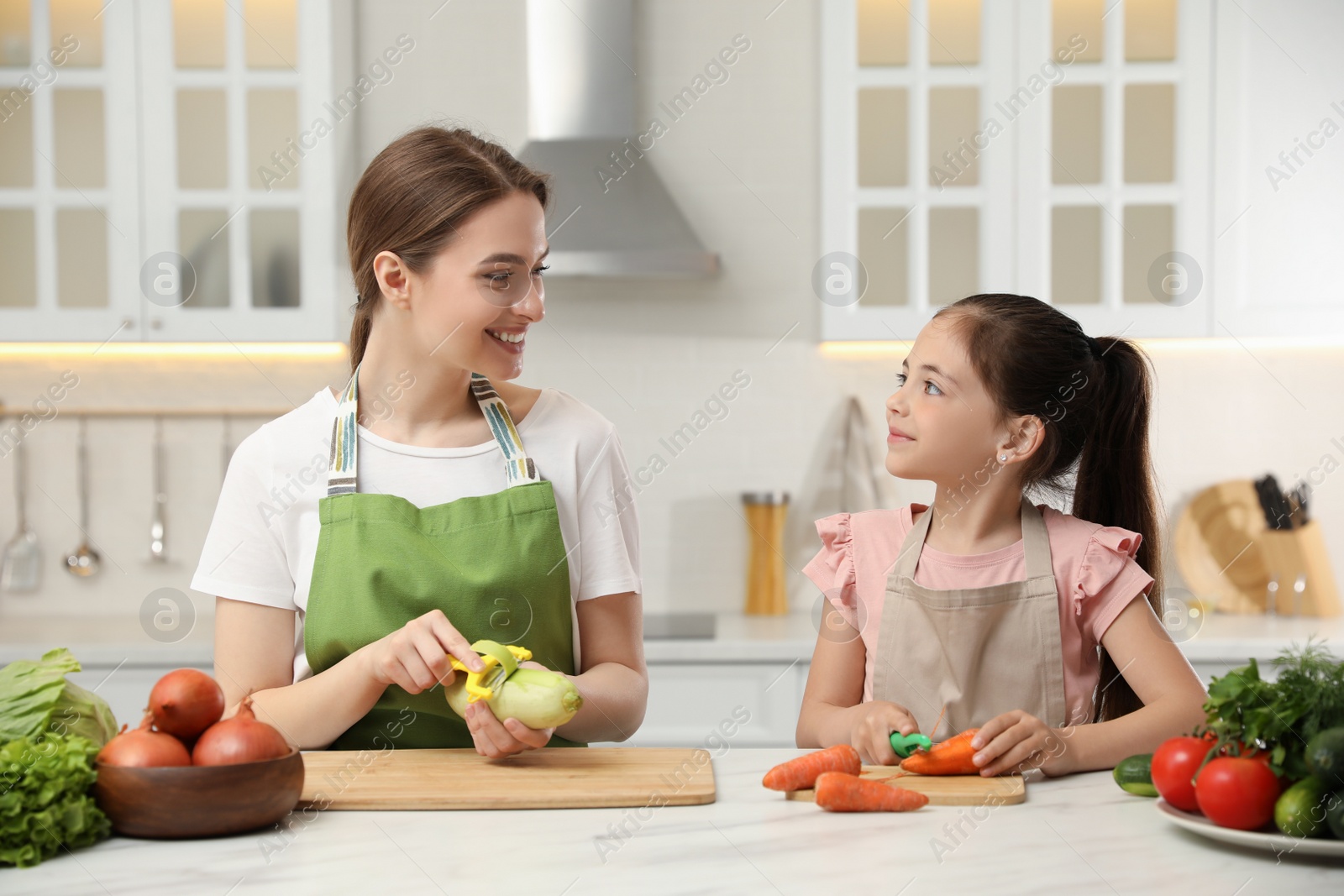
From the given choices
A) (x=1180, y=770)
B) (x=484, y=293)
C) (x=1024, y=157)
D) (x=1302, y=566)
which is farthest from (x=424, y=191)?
(x=1302, y=566)

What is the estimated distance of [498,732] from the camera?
42.9 inches

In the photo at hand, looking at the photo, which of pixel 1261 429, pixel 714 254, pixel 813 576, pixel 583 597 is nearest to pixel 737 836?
pixel 583 597

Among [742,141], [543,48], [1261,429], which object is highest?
[543,48]

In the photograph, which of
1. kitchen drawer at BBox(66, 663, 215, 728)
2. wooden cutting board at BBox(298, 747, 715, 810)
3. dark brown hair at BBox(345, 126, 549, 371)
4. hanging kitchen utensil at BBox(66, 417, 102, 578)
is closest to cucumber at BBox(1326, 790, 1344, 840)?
wooden cutting board at BBox(298, 747, 715, 810)

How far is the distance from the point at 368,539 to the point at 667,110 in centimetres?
201

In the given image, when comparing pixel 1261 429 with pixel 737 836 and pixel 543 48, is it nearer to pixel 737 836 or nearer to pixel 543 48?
pixel 543 48

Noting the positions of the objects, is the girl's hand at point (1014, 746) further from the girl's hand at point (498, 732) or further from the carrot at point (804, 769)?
the girl's hand at point (498, 732)

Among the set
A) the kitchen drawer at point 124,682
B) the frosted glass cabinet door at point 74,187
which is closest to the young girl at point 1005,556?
the kitchen drawer at point 124,682

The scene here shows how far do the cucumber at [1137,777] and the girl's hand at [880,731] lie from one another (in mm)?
201

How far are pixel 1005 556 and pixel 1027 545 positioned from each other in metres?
0.04

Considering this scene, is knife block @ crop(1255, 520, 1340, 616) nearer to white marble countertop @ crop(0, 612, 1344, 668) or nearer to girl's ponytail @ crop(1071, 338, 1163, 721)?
white marble countertop @ crop(0, 612, 1344, 668)

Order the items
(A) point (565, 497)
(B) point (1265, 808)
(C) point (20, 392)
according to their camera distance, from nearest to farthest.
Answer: (B) point (1265, 808), (A) point (565, 497), (C) point (20, 392)

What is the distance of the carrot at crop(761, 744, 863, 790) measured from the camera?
1.04m

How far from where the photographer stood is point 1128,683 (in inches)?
52.1
